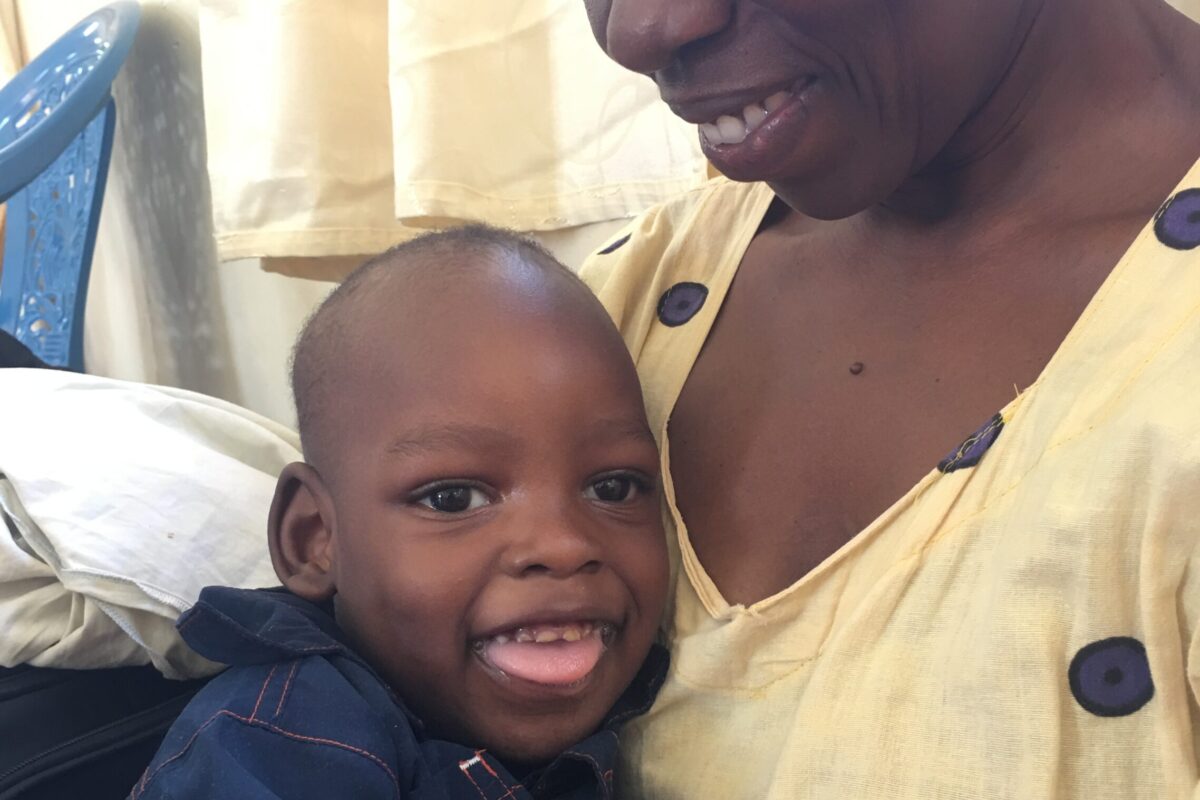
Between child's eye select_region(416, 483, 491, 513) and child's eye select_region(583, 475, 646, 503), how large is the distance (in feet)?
0.30

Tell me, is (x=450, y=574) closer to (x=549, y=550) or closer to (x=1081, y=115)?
(x=549, y=550)

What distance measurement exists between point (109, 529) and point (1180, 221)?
2.76 feet

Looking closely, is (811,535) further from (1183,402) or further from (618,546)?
(1183,402)

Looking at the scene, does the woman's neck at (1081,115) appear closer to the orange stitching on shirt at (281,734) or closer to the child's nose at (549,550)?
the child's nose at (549,550)

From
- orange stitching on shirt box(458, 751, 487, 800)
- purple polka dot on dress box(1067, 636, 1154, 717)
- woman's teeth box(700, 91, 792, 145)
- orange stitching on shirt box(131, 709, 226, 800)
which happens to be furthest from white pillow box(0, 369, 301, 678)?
purple polka dot on dress box(1067, 636, 1154, 717)

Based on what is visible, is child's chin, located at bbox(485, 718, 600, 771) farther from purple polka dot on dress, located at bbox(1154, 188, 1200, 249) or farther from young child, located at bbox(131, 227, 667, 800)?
purple polka dot on dress, located at bbox(1154, 188, 1200, 249)

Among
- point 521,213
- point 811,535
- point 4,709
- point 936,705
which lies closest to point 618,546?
point 811,535

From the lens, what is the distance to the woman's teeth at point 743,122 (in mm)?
658

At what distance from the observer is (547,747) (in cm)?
73

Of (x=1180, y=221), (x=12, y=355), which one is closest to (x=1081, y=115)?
(x=1180, y=221)

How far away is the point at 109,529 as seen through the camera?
0.87m

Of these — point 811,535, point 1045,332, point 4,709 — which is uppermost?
point 1045,332

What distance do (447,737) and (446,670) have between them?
67 mm

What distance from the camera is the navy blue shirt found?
2.04 ft
